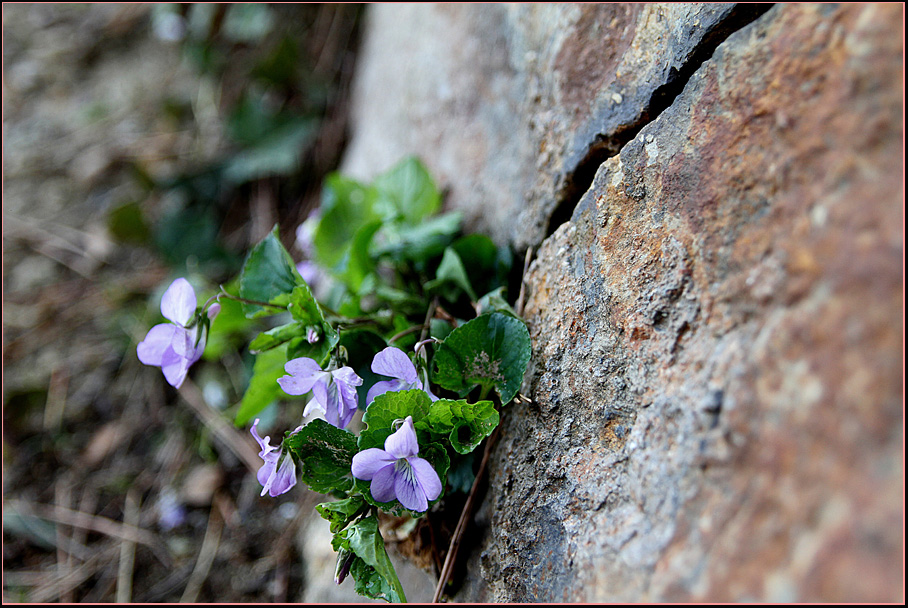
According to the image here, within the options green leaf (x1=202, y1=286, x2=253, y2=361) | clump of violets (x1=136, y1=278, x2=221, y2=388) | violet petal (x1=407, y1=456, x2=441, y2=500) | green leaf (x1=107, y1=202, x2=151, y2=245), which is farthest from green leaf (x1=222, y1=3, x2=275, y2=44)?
violet petal (x1=407, y1=456, x2=441, y2=500)

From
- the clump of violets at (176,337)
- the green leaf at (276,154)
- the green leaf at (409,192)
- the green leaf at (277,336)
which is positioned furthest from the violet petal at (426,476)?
the green leaf at (276,154)

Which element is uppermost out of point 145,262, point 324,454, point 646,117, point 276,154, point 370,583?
point 646,117

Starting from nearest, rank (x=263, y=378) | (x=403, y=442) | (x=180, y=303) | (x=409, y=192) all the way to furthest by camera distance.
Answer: (x=403, y=442), (x=180, y=303), (x=263, y=378), (x=409, y=192)

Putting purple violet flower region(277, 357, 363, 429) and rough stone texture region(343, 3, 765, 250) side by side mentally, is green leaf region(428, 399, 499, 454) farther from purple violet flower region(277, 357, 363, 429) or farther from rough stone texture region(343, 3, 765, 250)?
rough stone texture region(343, 3, 765, 250)

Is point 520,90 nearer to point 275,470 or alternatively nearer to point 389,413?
point 389,413

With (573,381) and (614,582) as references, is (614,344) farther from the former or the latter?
(614,582)

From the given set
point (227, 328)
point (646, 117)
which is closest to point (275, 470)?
point (227, 328)
